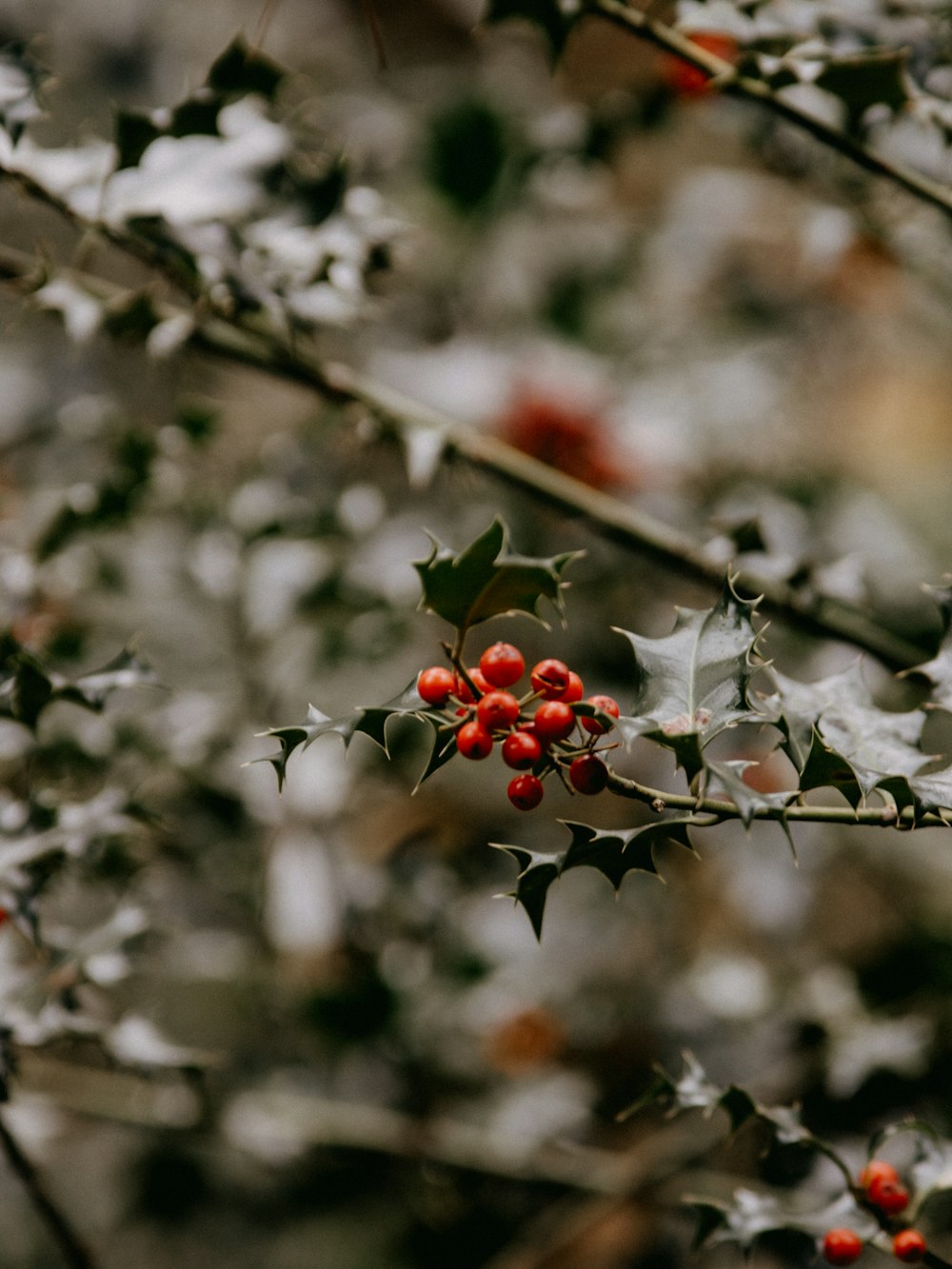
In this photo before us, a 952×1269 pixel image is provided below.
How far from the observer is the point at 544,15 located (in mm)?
823

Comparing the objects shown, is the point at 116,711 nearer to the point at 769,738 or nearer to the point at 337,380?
the point at 337,380

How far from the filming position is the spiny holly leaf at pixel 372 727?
0.54m

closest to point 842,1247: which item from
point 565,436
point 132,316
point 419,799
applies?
point 132,316

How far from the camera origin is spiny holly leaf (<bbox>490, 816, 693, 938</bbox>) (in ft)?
1.77

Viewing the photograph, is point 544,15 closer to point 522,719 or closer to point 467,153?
point 522,719

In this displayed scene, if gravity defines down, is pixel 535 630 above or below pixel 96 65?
below

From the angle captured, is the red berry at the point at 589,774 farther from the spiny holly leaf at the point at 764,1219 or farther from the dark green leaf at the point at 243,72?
the dark green leaf at the point at 243,72

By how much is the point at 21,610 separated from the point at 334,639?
420 mm

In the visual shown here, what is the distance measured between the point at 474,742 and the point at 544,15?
0.63 meters

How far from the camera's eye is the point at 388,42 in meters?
2.75

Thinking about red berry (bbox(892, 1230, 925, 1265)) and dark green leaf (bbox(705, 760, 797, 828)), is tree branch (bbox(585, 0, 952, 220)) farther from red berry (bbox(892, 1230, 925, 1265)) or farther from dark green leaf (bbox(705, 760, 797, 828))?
red berry (bbox(892, 1230, 925, 1265))

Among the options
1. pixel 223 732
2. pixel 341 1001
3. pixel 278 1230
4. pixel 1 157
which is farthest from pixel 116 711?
pixel 278 1230

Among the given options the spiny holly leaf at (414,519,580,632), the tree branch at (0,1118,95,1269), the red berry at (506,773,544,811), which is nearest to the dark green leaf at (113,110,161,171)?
the spiny holly leaf at (414,519,580,632)

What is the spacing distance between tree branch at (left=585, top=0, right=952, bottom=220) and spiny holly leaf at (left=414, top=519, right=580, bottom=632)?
465mm
